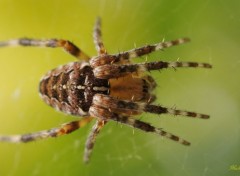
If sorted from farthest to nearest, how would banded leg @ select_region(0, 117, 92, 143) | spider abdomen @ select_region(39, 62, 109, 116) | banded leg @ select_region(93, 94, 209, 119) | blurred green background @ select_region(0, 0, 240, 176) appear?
blurred green background @ select_region(0, 0, 240, 176), banded leg @ select_region(0, 117, 92, 143), spider abdomen @ select_region(39, 62, 109, 116), banded leg @ select_region(93, 94, 209, 119)

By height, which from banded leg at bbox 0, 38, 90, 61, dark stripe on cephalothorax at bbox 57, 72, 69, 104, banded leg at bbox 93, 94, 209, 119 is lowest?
banded leg at bbox 93, 94, 209, 119

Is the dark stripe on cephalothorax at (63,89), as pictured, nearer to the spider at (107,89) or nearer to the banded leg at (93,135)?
the spider at (107,89)

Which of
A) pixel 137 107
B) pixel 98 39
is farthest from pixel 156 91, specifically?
pixel 137 107

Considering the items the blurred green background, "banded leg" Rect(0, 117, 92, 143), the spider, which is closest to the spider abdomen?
the spider

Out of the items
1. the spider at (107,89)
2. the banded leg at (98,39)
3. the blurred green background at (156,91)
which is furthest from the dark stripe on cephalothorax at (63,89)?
the blurred green background at (156,91)

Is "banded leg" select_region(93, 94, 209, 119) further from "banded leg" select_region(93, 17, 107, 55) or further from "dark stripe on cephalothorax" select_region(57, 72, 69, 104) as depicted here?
"banded leg" select_region(93, 17, 107, 55)

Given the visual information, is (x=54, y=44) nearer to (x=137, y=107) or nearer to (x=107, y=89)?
(x=107, y=89)

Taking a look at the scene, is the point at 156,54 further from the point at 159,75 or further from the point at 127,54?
the point at 127,54

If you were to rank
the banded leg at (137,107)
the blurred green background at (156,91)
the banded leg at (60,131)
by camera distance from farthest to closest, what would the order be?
1. the blurred green background at (156,91)
2. the banded leg at (60,131)
3. the banded leg at (137,107)
